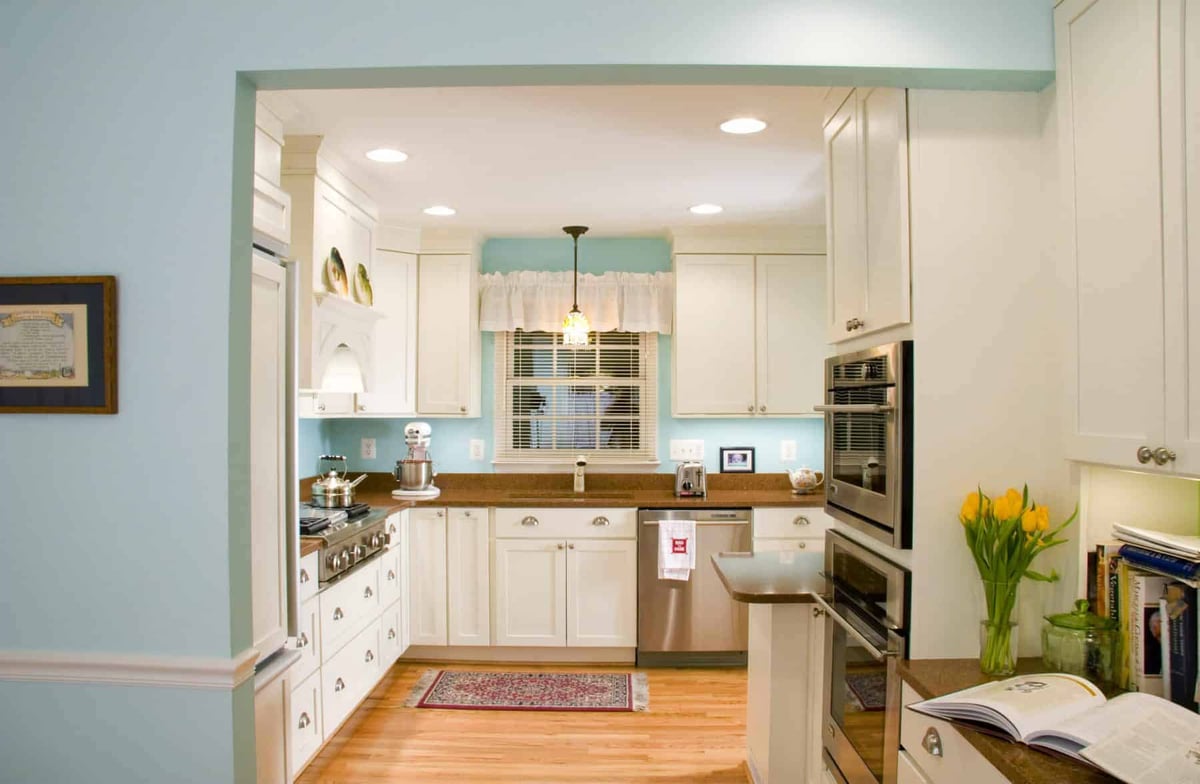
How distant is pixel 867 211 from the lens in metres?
2.09

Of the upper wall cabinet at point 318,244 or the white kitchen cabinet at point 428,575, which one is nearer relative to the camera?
the upper wall cabinet at point 318,244

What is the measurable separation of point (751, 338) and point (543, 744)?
2.49 meters

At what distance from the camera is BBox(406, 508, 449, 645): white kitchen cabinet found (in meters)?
4.30

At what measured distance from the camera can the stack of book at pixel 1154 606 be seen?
4.75 ft

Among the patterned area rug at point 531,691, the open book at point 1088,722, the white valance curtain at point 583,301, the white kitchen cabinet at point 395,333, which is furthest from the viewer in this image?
the white valance curtain at point 583,301

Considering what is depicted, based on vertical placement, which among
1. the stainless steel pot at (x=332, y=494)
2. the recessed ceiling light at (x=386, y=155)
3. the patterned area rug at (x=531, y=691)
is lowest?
the patterned area rug at (x=531, y=691)

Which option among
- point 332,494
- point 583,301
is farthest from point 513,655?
point 583,301

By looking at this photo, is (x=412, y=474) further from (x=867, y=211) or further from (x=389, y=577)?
(x=867, y=211)

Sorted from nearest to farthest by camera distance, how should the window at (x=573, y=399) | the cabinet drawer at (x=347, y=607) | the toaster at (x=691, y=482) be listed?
1. the cabinet drawer at (x=347, y=607)
2. the toaster at (x=691, y=482)
3. the window at (x=573, y=399)

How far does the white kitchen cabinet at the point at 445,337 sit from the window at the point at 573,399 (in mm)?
360

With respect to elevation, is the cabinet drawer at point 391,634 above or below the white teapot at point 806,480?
below

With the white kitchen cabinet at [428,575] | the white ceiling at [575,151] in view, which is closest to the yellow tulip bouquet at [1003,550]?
the white ceiling at [575,151]

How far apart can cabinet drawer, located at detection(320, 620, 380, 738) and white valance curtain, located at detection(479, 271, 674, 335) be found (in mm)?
1982

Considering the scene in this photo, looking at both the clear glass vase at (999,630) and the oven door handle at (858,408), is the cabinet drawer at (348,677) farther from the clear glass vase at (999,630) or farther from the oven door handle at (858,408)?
the clear glass vase at (999,630)
